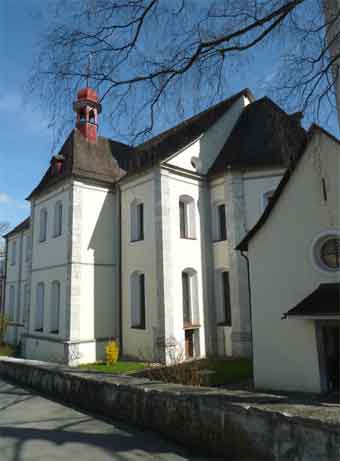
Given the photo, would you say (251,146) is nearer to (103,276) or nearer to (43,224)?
(103,276)

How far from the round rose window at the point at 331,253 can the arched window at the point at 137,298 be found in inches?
354

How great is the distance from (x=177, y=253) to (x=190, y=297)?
2189 mm

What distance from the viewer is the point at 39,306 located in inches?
745

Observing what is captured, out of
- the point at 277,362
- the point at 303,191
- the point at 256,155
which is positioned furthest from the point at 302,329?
the point at 256,155

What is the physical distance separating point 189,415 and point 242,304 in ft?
33.5

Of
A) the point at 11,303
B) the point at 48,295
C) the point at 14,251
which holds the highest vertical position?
the point at 14,251

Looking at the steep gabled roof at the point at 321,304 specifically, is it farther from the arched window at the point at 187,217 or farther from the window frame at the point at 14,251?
the window frame at the point at 14,251

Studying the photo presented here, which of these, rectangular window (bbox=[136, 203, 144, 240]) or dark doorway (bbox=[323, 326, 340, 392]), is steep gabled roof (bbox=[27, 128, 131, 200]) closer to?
rectangular window (bbox=[136, 203, 144, 240])

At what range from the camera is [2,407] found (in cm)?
704

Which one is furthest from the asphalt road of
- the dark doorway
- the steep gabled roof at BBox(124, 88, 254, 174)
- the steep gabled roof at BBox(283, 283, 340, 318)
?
the steep gabled roof at BBox(124, 88, 254, 174)

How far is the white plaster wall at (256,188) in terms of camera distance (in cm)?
1567

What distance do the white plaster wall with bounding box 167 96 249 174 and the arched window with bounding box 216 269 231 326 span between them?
17.0 ft

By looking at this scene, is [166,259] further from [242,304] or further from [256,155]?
[256,155]

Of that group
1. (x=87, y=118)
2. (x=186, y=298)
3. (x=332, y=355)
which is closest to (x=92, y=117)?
(x=87, y=118)
